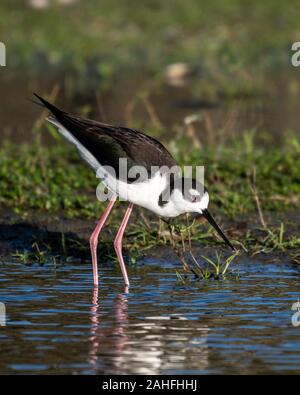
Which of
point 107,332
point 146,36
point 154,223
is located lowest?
point 107,332

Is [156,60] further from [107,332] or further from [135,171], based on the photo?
[107,332]

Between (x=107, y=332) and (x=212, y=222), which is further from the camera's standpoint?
(x=212, y=222)

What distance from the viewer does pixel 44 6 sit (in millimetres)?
18188

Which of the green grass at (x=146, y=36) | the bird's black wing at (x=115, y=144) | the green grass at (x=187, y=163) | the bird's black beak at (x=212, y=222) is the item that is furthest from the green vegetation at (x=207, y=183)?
the green grass at (x=146, y=36)

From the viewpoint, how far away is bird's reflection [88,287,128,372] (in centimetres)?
511

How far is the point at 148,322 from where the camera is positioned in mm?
5695

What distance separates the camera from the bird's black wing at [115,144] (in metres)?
6.72

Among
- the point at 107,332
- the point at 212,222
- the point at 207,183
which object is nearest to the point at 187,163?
the point at 207,183

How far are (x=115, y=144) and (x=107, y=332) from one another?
169 cm

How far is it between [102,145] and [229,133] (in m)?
4.57

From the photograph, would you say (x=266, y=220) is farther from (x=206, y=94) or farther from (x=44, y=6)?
(x=44, y=6)

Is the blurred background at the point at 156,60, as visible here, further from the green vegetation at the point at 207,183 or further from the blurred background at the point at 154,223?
the green vegetation at the point at 207,183

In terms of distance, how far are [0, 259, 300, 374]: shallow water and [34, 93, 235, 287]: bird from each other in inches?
11.5

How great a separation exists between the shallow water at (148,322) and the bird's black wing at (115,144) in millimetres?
757
